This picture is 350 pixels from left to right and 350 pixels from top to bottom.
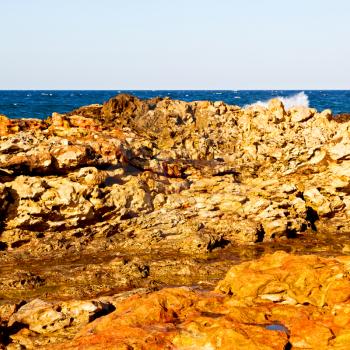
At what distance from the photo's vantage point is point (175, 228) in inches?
734

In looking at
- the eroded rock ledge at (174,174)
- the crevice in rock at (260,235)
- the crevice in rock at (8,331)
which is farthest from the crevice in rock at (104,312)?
the crevice in rock at (260,235)

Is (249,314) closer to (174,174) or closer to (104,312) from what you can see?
(104,312)

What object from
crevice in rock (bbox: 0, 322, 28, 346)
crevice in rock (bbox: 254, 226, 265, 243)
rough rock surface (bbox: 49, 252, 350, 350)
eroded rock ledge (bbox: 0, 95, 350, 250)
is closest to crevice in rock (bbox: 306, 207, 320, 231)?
eroded rock ledge (bbox: 0, 95, 350, 250)

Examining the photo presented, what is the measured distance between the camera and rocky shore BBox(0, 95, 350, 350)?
9.57m

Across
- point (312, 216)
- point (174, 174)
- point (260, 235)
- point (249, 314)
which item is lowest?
point (260, 235)

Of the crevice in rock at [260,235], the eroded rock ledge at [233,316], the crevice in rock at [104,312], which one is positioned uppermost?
the eroded rock ledge at [233,316]

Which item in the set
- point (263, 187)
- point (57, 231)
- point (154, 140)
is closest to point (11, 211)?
point (57, 231)

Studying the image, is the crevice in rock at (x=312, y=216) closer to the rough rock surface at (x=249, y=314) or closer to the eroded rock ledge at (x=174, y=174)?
the eroded rock ledge at (x=174, y=174)

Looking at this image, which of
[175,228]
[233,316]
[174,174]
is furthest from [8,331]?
[174,174]

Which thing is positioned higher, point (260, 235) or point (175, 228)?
point (175, 228)

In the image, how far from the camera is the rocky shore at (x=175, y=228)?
957cm

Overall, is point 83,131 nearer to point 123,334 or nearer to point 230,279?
Result: point 230,279

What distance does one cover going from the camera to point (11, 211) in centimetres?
1742

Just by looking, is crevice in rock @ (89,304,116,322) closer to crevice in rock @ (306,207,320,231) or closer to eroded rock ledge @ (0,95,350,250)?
eroded rock ledge @ (0,95,350,250)
